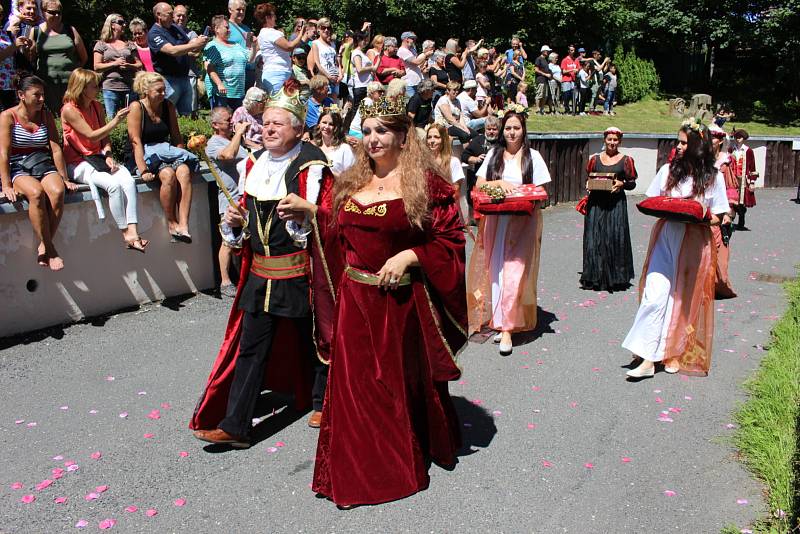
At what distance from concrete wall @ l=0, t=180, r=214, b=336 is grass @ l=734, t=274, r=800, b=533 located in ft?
18.1

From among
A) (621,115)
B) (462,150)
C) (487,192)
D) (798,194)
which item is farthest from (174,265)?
(621,115)

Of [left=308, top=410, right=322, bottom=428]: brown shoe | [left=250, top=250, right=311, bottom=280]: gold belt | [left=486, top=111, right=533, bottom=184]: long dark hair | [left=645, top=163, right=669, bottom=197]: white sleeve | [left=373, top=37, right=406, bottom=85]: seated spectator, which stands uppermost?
[left=373, top=37, right=406, bottom=85]: seated spectator

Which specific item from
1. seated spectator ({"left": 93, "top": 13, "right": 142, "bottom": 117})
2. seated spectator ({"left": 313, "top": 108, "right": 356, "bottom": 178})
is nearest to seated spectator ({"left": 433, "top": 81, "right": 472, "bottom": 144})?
seated spectator ({"left": 93, "top": 13, "right": 142, "bottom": 117})

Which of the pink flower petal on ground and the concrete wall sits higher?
the concrete wall

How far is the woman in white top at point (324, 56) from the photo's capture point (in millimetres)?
12766

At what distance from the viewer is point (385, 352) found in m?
4.75

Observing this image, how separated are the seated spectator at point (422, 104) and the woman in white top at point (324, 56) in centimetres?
135

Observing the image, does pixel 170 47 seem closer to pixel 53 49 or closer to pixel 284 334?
pixel 53 49

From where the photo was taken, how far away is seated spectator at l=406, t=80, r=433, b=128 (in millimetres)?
13398

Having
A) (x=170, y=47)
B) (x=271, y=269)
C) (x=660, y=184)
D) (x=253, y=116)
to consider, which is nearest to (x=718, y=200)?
(x=660, y=184)

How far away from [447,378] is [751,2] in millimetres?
35052

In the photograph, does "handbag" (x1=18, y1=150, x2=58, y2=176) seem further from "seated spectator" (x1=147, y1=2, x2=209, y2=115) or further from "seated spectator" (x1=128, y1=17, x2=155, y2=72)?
"seated spectator" (x1=128, y1=17, x2=155, y2=72)

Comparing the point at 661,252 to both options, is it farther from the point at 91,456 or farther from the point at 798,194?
the point at 798,194

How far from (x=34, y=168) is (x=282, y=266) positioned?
133 inches
